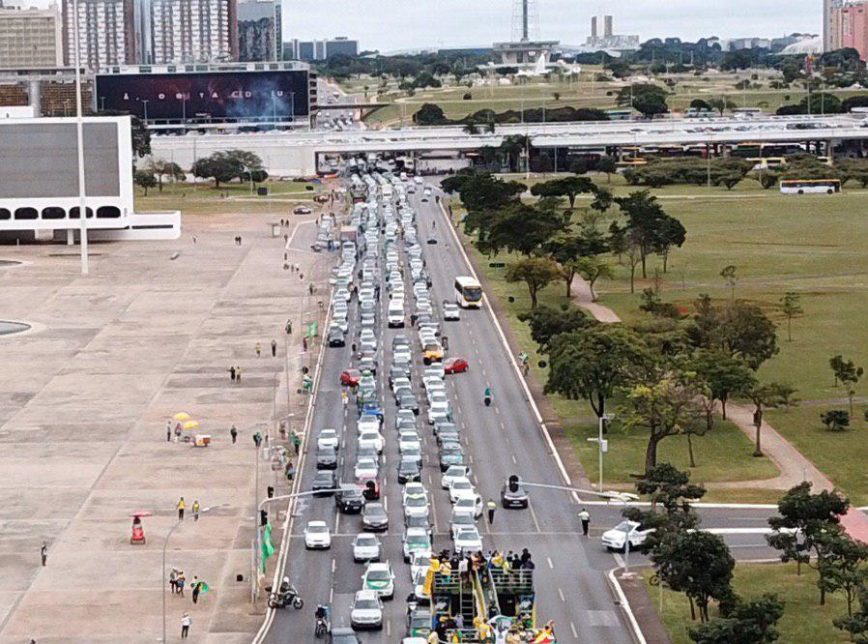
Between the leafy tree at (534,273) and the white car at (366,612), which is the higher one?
the leafy tree at (534,273)

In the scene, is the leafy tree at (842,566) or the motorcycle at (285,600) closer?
the leafy tree at (842,566)

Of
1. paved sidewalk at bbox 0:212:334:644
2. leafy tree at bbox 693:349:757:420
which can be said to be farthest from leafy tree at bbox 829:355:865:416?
paved sidewalk at bbox 0:212:334:644

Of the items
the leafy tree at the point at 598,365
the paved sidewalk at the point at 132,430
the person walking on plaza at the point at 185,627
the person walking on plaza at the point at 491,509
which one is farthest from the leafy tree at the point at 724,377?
the person walking on plaza at the point at 185,627

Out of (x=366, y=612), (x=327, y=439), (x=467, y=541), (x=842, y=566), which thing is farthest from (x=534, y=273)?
(x=366, y=612)

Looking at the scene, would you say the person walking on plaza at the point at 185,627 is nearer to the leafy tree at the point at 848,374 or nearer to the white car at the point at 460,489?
the white car at the point at 460,489

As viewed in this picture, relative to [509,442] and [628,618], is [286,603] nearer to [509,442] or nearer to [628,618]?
[628,618]

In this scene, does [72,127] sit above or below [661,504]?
above

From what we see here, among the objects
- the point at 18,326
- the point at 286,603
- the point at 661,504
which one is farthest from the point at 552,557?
the point at 18,326
